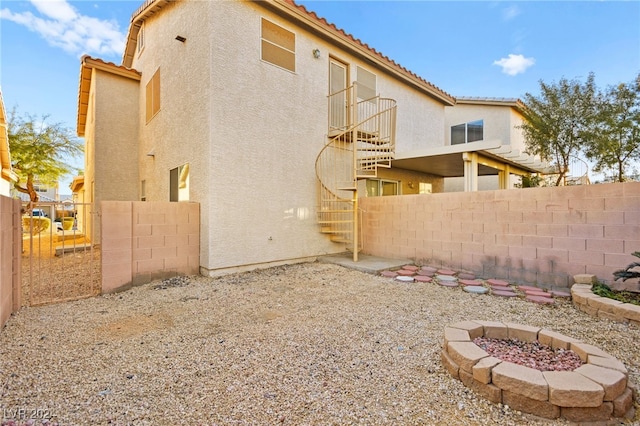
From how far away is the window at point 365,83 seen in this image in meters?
8.17

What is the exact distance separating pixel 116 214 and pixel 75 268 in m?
2.82

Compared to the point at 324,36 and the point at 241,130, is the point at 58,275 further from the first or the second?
the point at 324,36

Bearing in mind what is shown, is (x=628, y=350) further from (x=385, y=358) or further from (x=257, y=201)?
(x=257, y=201)

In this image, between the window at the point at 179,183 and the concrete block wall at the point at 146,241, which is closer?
the concrete block wall at the point at 146,241

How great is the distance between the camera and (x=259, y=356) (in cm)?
260

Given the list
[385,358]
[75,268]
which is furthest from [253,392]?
[75,268]

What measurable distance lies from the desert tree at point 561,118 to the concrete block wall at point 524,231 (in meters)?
5.79

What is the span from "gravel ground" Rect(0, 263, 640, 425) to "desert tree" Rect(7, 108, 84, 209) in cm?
1194

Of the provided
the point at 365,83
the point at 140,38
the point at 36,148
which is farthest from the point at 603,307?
the point at 36,148

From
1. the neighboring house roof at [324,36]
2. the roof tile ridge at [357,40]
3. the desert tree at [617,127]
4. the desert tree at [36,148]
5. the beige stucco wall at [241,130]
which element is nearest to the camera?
the beige stucco wall at [241,130]

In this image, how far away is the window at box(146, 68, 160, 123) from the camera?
786 cm

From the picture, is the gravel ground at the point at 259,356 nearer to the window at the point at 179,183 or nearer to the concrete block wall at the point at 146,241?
the concrete block wall at the point at 146,241

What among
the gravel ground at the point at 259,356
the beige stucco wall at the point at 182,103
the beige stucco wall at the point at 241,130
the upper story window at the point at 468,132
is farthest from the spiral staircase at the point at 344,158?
the upper story window at the point at 468,132

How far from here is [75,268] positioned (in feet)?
20.8
